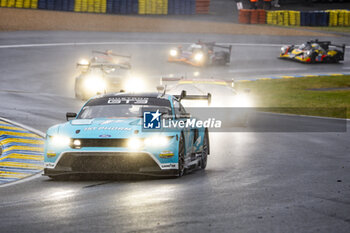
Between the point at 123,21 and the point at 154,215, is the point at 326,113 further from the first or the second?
the point at 123,21

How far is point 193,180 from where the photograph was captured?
31.2 ft

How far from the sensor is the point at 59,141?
9367 millimetres

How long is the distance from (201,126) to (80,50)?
30219 millimetres

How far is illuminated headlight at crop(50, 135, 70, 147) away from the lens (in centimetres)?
931

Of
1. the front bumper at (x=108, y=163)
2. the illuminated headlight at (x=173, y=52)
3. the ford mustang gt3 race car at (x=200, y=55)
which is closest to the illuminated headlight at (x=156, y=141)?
the front bumper at (x=108, y=163)

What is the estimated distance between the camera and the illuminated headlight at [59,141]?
9.31 meters

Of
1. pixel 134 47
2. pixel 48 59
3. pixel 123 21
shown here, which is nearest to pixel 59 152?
pixel 48 59

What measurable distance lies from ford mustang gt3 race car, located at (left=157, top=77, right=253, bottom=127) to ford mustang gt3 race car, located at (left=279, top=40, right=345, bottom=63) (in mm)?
22248

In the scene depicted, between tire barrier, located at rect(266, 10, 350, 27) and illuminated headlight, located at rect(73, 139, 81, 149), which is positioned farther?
tire barrier, located at rect(266, 10, 350, 27)

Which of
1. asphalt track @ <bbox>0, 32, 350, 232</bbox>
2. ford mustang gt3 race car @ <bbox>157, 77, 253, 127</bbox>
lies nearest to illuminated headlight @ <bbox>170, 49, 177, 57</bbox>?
ford mustang gt3 race car @ <bbox>157, 77, 253, 127</bbox>

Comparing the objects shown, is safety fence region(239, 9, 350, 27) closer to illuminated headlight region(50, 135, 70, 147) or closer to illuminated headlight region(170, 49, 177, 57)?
illuminated headlight region(170, 49, 177, 57)

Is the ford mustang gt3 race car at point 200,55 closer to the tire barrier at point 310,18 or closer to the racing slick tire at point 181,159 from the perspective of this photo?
the tire barrier at point 310,18

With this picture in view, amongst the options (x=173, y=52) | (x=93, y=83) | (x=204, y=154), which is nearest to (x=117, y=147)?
(x=204, y=154)

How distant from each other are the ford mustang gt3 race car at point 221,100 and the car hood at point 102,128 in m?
7.43
